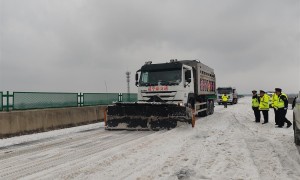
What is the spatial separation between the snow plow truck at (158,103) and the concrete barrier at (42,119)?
214 centimetres

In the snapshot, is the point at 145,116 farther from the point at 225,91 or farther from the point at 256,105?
the point at 225,91

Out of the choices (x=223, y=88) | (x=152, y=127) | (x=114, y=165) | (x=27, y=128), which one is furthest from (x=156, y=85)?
(x=223, y=88)

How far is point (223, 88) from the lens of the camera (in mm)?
37781

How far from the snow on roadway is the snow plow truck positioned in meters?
2.48

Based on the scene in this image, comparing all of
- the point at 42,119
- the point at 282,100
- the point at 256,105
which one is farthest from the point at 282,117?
the point at 42,119

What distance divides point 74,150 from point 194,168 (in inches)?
136

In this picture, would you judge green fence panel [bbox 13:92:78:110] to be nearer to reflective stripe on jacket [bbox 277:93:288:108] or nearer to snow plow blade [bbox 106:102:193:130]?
snow plow blade [bbox 106:102:193:130]

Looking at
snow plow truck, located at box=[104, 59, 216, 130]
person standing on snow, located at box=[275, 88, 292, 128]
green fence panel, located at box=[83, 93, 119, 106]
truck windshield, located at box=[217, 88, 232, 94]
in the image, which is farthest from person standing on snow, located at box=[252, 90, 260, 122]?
truck windshield, located at box=[217, 88, 232, 94]

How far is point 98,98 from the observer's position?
16859 mm

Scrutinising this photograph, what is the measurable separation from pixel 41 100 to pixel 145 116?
4316 millimetres

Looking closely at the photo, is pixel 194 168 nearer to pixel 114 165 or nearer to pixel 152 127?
pixel 114 165

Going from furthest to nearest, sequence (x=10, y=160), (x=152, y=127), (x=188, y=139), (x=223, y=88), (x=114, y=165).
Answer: (x=223, y=88)
(x=152, y=127)
(x=188, y=139)
(x=10, y=160)
(x=114, y=165)

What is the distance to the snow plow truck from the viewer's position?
1173cm

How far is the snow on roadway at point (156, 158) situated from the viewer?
16.6 ft
